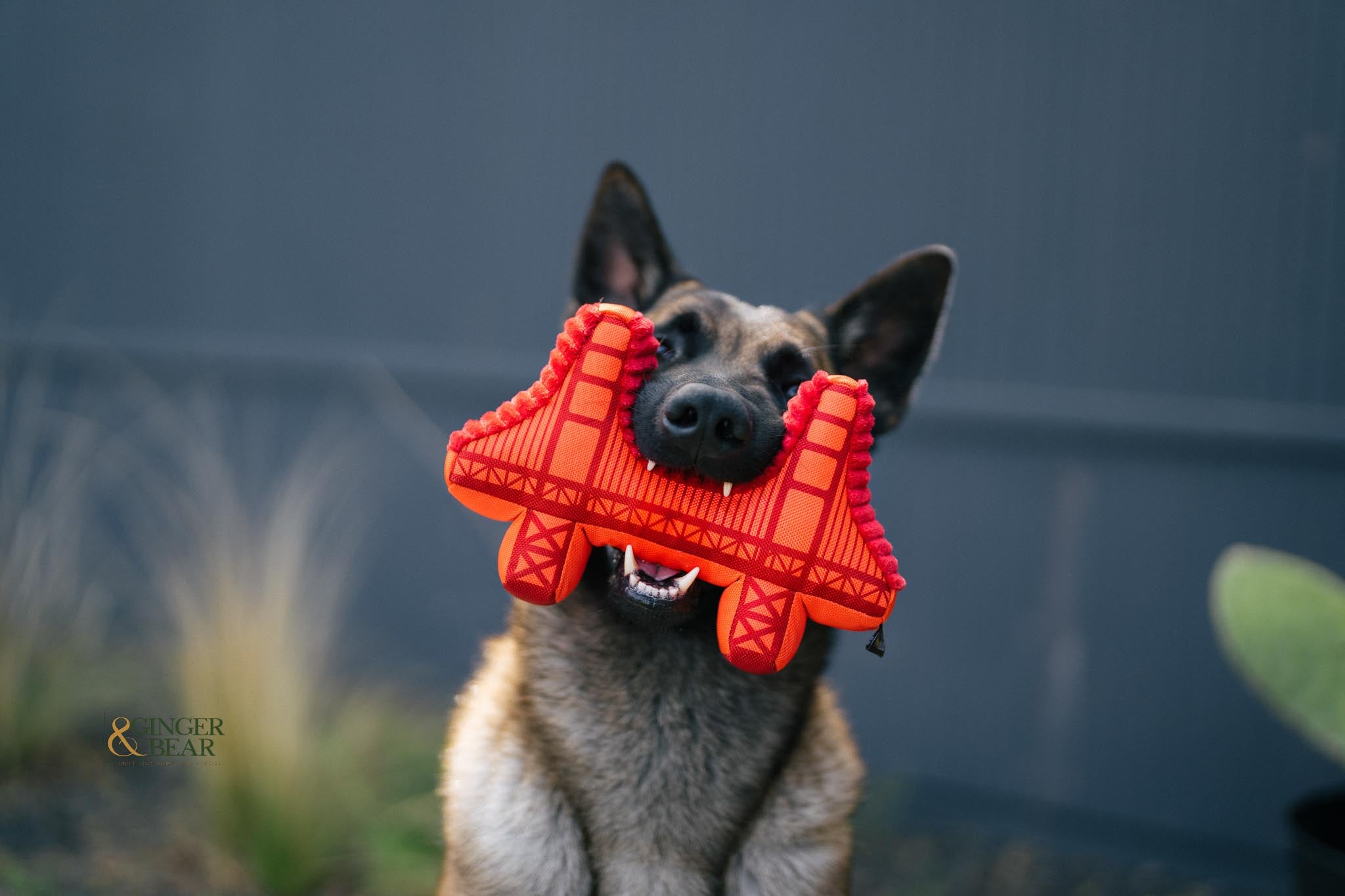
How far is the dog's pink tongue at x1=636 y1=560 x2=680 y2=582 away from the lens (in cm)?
165

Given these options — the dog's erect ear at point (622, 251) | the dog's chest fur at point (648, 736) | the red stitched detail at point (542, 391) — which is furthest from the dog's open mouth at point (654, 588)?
the dog's erect ear at point (622, 251)

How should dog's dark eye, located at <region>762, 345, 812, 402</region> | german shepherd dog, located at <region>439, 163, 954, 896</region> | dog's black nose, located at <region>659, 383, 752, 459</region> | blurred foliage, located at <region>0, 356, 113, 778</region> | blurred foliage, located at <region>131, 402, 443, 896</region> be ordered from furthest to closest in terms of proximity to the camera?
blurred foliage, located at <region>0, 356, 113, 778</region>, blurred foliage, located at <region>131, 402, 443, 896</region>, dog's dark eye, located at <region>762, 345, 812, 402</region>, german shepherd dog, located at <region>439, 163, 954, 896</region>, dog's black nose, located at <region>659, 383, 752, 459</region>

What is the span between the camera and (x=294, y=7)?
4629 millimetres

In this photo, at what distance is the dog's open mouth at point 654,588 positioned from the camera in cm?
158

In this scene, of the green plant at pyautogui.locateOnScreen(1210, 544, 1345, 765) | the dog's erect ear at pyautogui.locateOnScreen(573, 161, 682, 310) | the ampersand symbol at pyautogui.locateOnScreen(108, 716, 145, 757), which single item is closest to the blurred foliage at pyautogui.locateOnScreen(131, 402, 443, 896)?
the ampersand symbol at pyautogui.locateOnScreen(108, 716, 145, 757)

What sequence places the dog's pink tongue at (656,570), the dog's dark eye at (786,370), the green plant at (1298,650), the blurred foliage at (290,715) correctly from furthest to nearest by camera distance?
the blurred foliage at (290,715)
the green plant at (1298,650)
the dog's dark eye at (786,370)
the dog's pink tongue at (656,570)

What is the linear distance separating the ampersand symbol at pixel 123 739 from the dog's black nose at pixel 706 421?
119 inches

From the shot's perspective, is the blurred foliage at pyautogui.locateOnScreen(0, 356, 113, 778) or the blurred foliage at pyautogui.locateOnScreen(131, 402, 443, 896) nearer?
the blurred foliage at pyautogui.locateOnScreen(131, 402, 443, 896)

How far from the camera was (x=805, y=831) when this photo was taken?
1.87 meters

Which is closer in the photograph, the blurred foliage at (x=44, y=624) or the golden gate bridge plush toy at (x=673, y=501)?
the golden gate bridge plush toy at (x=673, y=501)

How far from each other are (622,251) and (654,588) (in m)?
0.96

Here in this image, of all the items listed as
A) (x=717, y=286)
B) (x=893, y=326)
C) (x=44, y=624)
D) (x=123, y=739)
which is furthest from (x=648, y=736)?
(x=44, y=624)

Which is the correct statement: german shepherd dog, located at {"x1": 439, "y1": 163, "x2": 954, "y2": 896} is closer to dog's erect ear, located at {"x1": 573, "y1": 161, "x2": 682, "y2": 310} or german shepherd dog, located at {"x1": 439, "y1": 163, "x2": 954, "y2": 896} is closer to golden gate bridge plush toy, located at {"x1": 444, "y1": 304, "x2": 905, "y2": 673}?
golden gate bridge plush toy, located at {"x1": 444, "y1": 304, "x2": 905, "y2": 673}

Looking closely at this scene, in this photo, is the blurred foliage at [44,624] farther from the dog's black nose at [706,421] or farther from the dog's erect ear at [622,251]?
the dog's black nose at [706,421]
